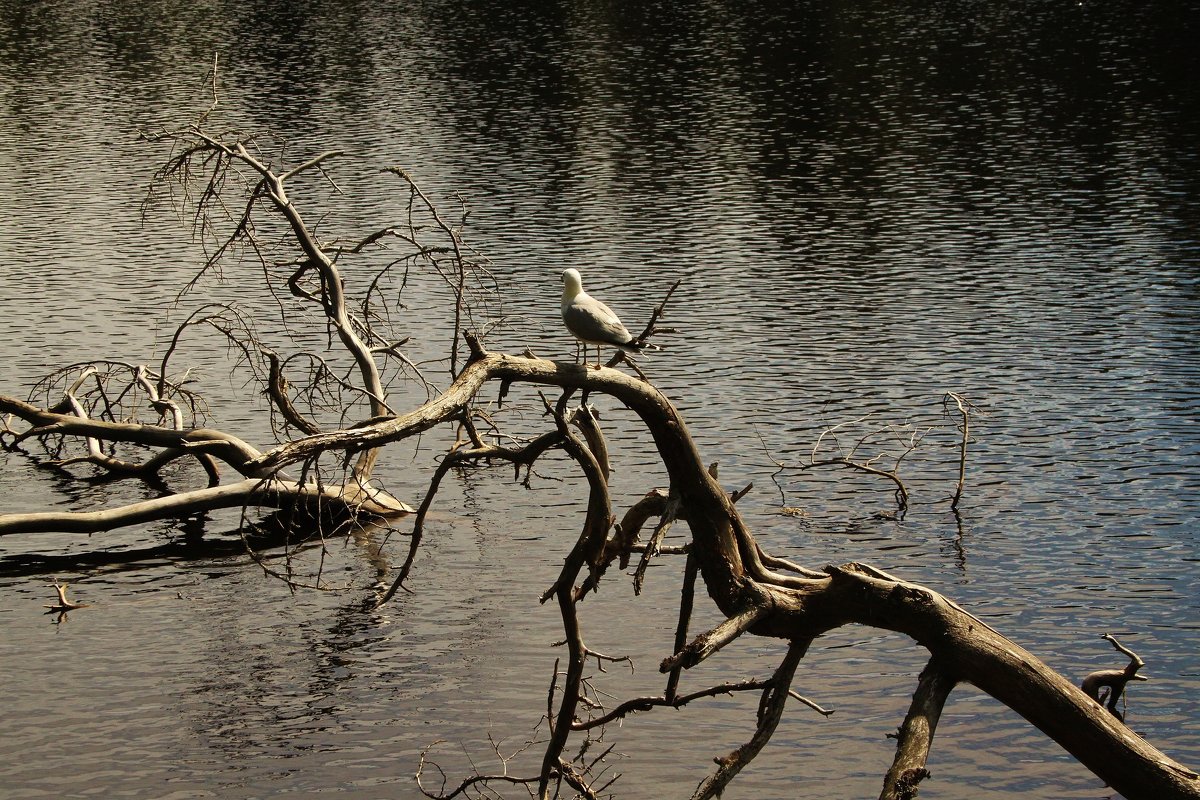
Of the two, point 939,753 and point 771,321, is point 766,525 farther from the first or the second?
point 771,321

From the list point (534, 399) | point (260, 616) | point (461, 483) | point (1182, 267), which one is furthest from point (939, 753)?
point (1182, 267)

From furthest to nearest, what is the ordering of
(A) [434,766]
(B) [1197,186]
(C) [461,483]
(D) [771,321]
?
(B) [1197,186] → (D) [771,321] → (C) [461,483] → (A) [434,766]

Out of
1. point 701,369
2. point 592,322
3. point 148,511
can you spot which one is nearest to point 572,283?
point 592,322

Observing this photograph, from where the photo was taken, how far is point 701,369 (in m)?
37.6

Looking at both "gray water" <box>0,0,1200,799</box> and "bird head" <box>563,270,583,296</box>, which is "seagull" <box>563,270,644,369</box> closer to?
"bird head" <box>563,270,583,296</box>

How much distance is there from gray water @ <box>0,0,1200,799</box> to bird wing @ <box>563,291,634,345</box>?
634cm

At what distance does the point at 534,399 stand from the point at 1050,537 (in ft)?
42.8

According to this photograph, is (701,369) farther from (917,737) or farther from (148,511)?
(917,737)

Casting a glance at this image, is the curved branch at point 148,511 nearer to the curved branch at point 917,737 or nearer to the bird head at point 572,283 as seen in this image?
the bird head at point 572,283

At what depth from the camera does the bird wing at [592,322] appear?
54.8 feet

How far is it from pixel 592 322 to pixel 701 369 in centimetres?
2099

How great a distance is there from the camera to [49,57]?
91000 mm

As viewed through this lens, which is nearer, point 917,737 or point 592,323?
point 917,737

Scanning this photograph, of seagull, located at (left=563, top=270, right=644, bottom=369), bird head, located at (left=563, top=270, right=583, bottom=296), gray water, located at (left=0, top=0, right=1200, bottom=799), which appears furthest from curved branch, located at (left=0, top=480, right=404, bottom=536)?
seagull, located at (left=563, top=270, right=644, bottom=369)
